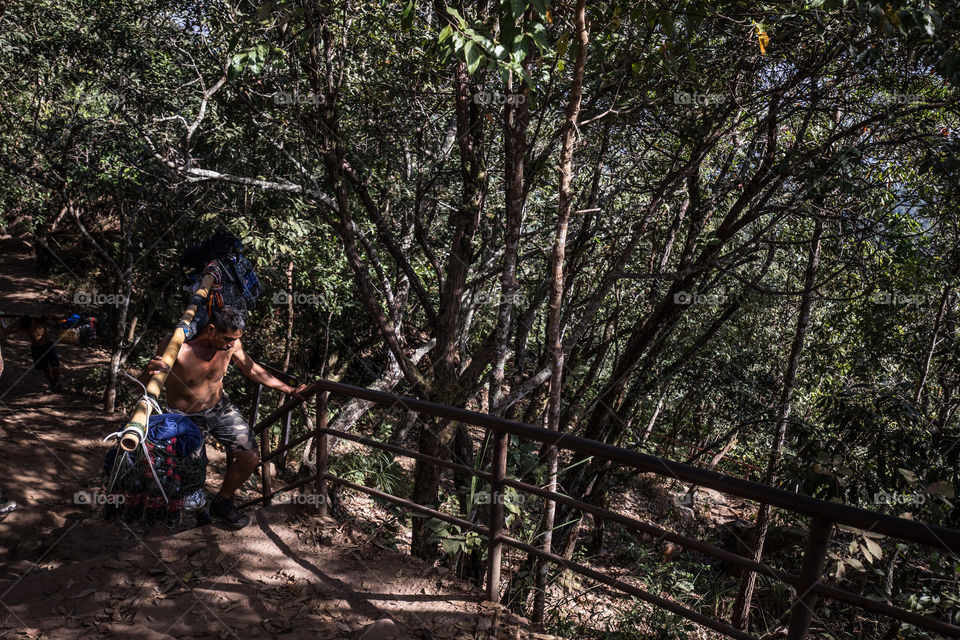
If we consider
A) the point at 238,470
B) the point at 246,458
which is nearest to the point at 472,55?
the point at 246,458

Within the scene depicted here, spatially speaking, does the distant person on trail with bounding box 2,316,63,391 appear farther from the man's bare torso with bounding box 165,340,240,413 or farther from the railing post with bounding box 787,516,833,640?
the railing post with bounding box 787,516,833,640

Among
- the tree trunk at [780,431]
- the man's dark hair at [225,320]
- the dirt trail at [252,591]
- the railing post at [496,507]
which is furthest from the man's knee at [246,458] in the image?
the tree trunk at [780,431]

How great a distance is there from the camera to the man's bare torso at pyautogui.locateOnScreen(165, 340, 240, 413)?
4102mm

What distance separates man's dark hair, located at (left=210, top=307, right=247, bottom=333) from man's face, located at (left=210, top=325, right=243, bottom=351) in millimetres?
18

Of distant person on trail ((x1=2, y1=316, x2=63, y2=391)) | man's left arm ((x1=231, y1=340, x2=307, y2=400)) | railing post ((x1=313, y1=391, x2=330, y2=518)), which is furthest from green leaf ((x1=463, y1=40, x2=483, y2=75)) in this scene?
distant person on trail ((x1=2, y1=316, x2=63, y2=391))

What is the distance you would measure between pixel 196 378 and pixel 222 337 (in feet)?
1.16

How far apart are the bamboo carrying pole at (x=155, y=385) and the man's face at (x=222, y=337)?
201 mm

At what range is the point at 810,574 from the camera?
96.3 inches

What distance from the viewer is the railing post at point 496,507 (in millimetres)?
3482

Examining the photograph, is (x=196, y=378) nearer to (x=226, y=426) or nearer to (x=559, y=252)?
(x=226, y=426)

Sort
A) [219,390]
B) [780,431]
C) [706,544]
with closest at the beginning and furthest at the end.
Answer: [706,544] < [219,390] < [780,431]

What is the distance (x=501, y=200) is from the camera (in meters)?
9.29

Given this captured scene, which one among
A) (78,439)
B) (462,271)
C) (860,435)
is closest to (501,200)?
(462,271)

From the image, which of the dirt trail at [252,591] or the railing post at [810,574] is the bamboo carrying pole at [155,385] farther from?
the railing post at [810,574]
